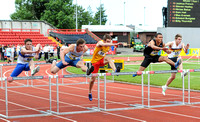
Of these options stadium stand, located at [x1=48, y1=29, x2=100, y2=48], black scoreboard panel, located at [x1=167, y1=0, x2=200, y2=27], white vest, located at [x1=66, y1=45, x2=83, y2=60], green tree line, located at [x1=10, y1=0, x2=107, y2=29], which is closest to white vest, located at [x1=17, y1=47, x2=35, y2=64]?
white vest, located at [x1=66, y1=45, x2=83, y2=60]

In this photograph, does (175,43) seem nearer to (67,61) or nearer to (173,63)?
(173,63)

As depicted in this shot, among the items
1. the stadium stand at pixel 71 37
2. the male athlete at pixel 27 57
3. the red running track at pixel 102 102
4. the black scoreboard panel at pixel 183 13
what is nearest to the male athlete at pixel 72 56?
the male athlete at pixel 27 57

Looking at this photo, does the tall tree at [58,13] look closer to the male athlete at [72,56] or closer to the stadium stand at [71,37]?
the stadium stand at [71,37]

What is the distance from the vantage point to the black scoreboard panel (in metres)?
31.9

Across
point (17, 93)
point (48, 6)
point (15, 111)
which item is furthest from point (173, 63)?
point (48, 6)

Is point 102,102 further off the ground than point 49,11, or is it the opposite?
point 49,11

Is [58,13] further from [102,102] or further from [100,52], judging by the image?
[100,52]

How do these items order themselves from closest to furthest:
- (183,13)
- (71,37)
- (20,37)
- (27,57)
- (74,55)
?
(74,55)
(27,57)
(183,13)
(20,37)
(71,37)

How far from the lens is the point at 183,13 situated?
3241cm

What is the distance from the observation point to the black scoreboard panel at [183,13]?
31.9 meters

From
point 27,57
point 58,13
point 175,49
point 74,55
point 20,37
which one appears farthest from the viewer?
point 58,13

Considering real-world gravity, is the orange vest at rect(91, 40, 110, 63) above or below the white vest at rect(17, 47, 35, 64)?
above

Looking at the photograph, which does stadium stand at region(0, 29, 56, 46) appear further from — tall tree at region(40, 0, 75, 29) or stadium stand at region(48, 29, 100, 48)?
tall tree at region(40, 0, 75, 29)

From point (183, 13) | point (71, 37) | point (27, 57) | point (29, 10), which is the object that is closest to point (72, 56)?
point (27, 57)
